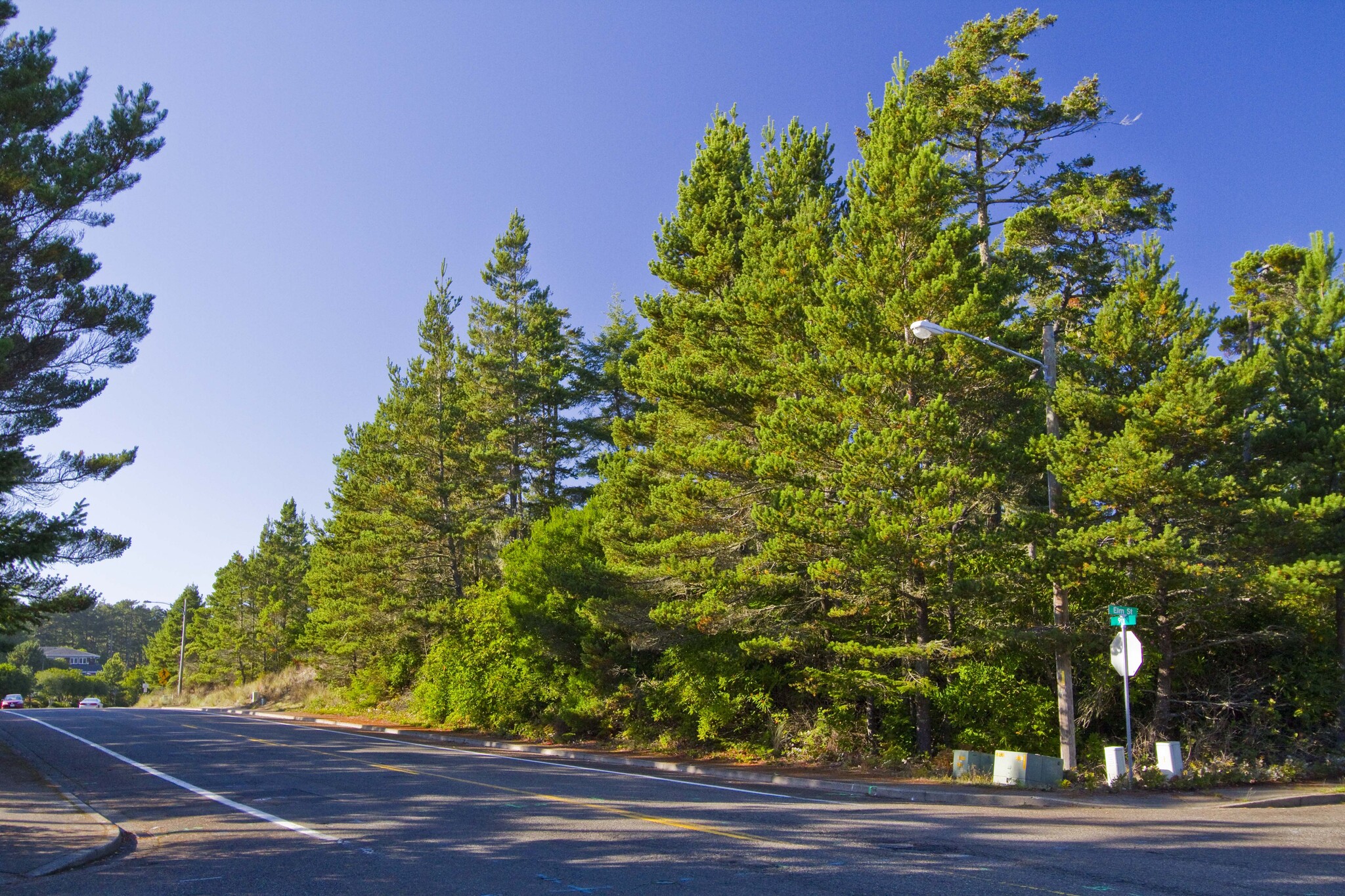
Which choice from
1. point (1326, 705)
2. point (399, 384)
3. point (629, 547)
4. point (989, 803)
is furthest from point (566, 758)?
point (399, 384)

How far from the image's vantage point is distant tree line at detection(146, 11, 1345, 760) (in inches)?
634

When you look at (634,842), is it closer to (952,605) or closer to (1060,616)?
(1060,616)

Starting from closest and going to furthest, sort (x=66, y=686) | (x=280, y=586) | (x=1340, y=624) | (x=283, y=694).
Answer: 1. (x=1340, y=624)
2. (x=283, y=694)
3. (x=280, y=586)
4. (x=66, y=686)

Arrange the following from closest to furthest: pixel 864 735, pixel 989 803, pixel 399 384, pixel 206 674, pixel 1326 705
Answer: pixel 989 803
pixel 1326 705
pixel 864 735
pixel 399 384
pixel 206 674

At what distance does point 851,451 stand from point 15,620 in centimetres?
1909

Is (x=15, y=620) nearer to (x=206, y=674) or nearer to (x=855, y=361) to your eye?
(x=855, y=361)

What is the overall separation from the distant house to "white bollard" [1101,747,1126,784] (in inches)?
6424

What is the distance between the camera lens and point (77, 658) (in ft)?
472

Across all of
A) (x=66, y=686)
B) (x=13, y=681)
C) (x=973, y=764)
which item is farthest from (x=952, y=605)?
(x=66, y=686)

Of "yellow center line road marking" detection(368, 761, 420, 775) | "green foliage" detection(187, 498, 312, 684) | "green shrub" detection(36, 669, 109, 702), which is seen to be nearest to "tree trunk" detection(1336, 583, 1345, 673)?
"yellow center line road marking" detection(368, 761, 420, 775)

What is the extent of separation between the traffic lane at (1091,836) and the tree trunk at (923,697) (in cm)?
467

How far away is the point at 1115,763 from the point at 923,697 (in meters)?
4.21

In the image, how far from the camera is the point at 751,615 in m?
19.7

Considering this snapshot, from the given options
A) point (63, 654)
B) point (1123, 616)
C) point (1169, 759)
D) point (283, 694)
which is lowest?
point (63, 654)
